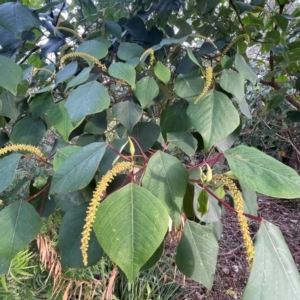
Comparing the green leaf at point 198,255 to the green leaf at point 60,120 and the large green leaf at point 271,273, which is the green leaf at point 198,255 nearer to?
the large green leaf at point 271,273

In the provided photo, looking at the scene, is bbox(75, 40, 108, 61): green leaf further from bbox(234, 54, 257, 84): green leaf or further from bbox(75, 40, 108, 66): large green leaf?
bbox(234, 54, 257, 84): green leaf

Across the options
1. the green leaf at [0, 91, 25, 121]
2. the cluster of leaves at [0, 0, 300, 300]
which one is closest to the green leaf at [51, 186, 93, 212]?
the cluster of leaves at [0, 0, 300, 300]

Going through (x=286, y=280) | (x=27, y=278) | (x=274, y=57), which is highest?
(x=286, y=280)

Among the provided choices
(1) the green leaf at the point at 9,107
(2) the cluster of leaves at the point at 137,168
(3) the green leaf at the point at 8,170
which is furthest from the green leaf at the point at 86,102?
(1) the green leaf at the point at 9,107

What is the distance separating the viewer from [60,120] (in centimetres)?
51

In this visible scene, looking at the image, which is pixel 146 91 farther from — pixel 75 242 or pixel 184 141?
pixel 75 242

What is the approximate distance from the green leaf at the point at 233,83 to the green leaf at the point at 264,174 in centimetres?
15

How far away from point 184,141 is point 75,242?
0.75 ft

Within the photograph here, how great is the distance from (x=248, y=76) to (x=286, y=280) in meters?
0.37

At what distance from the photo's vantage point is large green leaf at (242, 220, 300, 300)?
0.29m

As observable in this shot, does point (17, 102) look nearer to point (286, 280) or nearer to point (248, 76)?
point (248, 76)

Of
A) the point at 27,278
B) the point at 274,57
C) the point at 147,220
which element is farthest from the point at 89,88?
the point at 27,278

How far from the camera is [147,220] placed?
1.01 feet

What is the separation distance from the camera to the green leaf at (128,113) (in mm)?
548
